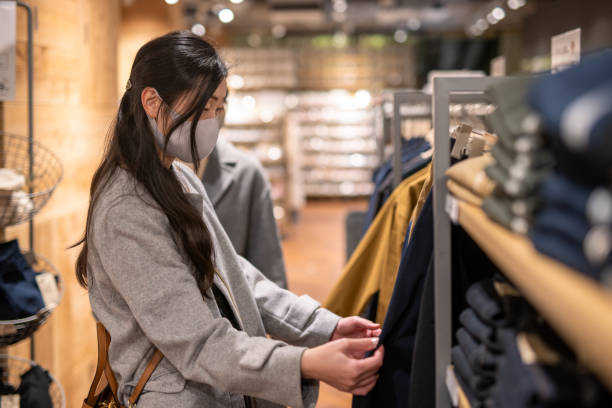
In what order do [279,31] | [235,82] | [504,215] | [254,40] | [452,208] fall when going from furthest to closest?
[254,40] → [279,31] → [235,82] → [452,208] → [504,215]

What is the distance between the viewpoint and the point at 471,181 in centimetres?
111

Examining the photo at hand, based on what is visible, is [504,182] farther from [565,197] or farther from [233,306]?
[233,306]

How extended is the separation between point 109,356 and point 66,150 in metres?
2.14

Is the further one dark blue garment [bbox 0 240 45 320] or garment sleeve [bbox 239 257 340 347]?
dark blue garment [bbox 0 240 45 320]

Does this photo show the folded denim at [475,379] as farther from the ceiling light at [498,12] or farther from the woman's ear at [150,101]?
the ceiling light at [498,12]

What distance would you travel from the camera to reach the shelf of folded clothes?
86.7 inches

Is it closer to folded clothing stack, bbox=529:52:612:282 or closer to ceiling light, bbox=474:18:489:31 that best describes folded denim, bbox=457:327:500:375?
folded clothing stack, bbox=529:52:612:282

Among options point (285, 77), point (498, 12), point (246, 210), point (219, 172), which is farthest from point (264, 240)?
point (285, 77)

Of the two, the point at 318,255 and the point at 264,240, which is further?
the point at 318,255

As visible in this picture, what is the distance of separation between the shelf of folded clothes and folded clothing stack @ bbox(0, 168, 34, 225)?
124 mm

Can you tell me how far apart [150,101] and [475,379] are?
0.97 meters

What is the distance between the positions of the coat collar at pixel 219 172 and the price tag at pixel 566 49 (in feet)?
4.79

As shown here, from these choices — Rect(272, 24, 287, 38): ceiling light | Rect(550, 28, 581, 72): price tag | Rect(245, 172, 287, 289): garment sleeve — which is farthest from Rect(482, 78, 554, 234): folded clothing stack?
Rect(272, 24, 287, 38): ceiling light

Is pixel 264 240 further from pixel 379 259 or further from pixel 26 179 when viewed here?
pixel 26 179
